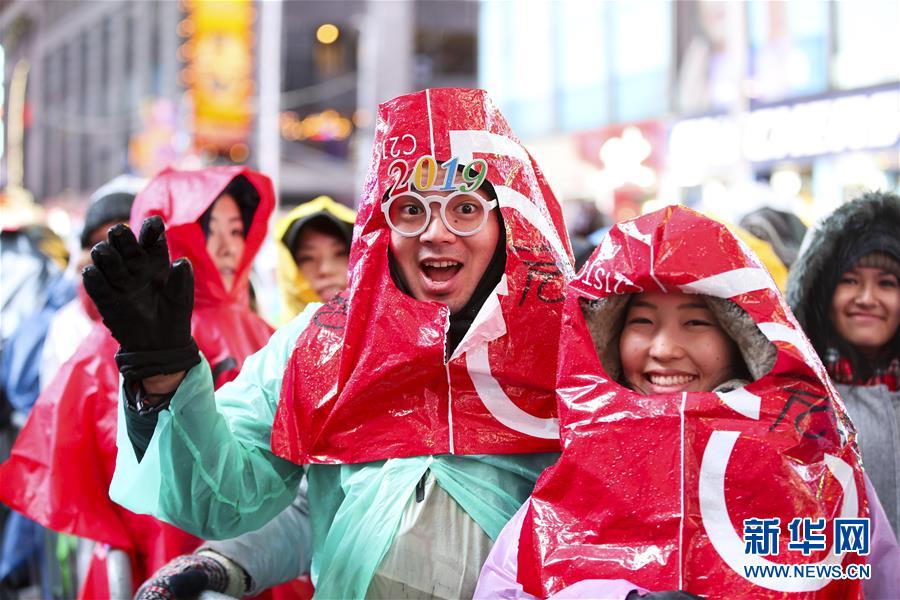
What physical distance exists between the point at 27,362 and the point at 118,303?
321 centimetres

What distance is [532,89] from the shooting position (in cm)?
1941

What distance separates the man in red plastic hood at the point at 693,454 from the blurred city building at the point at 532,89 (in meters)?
1.43

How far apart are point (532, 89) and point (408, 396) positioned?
17589 mm

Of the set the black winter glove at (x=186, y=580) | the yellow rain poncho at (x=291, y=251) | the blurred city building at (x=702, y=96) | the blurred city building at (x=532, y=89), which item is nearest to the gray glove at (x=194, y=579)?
the black winter glove at (x=186, y=580)

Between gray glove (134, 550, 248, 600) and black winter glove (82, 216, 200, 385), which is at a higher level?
black winter glove (82, 216, 200, 385)

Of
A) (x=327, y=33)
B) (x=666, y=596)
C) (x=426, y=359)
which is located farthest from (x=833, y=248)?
(x=327, y=33)

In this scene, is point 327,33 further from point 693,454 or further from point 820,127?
point 693,454

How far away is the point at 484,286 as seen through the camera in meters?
2.41

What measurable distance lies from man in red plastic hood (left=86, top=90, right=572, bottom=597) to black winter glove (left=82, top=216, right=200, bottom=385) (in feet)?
0.31

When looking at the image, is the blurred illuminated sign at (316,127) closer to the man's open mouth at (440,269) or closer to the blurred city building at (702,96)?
the blurred city building at (702,96)

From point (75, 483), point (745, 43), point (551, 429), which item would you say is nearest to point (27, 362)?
point (75, 483)

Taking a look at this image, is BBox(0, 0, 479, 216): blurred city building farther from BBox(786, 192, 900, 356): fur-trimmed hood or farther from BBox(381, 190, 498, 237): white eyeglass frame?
BBox(381, 190, 498, 237): white eyeglass frame

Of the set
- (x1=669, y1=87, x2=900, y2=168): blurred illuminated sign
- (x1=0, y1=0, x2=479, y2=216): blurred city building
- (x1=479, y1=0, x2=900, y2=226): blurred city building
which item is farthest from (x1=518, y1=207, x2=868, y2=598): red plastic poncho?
(x1=0, y1=0, x2=479, y2=216): blurred city building

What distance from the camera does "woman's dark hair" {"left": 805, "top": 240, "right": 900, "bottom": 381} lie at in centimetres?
311
